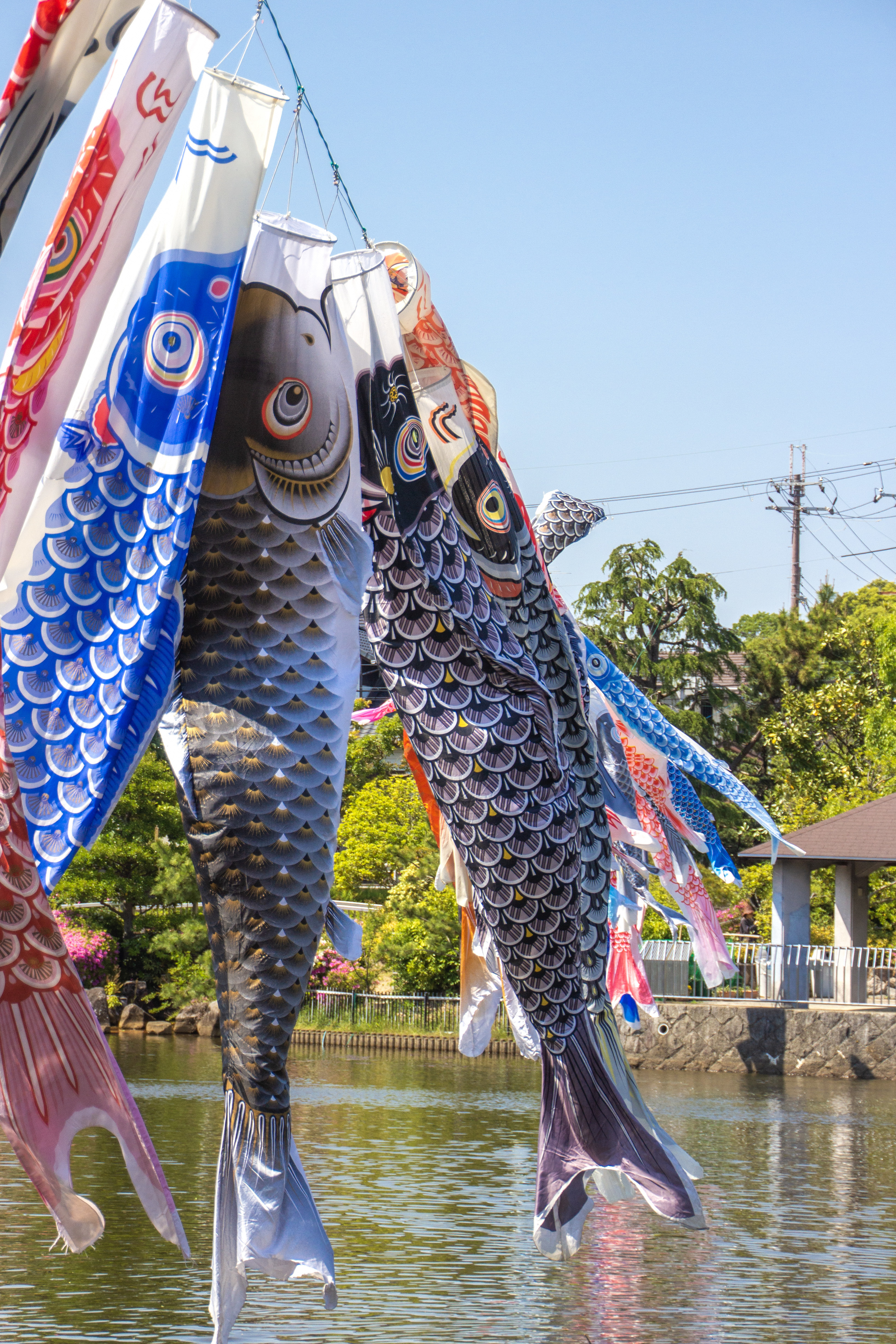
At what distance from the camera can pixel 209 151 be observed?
399 centimetres

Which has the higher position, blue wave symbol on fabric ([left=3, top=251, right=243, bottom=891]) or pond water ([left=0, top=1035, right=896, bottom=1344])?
blue wave symbol on fabric ([left=3, top=251, right=243, bottom=891])

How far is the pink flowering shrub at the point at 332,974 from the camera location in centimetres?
2164

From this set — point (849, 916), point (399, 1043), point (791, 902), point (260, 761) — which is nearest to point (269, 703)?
point (260, 761)

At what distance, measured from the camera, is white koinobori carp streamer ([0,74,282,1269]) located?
3.80 metres

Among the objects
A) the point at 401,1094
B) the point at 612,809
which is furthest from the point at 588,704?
the point at 401,1094

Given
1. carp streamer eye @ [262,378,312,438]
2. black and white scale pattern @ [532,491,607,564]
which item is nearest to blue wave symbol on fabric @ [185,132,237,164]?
carp streamer eye @ [262,378,312,438]

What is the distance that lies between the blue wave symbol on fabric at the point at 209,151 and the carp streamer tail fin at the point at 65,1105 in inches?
82.1

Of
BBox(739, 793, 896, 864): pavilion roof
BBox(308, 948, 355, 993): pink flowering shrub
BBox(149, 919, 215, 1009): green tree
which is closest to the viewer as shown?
BBox(739, 793, 896, 864): pavilion roof

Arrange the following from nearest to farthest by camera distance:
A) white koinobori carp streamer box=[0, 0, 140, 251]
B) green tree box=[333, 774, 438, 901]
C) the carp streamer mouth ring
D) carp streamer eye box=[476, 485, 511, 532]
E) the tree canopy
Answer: white koinobori carp streamer box=[0, 0, 140, 251] → the carp streamer mouth ring → carp streamer eye box=[476, 485, 511, 532] → green tree box=[333, 774, 438, 901] → the tree canopy

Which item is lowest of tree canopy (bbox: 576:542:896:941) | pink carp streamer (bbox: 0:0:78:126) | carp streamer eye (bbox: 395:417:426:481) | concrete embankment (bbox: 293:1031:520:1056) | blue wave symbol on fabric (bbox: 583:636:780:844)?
concrete embankment (bbox: 293:1031:520:1056)

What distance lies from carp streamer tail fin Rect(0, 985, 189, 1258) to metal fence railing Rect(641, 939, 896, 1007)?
16.7m

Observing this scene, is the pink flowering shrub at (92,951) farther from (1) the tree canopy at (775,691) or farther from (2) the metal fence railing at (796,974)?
(1) the tree canopy at (775,691)

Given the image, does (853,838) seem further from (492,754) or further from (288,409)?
(288,409)

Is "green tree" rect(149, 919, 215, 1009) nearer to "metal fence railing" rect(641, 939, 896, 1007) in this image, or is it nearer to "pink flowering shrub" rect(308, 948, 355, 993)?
"pink flowering shrub" rect(308, 948, 355, 993)
